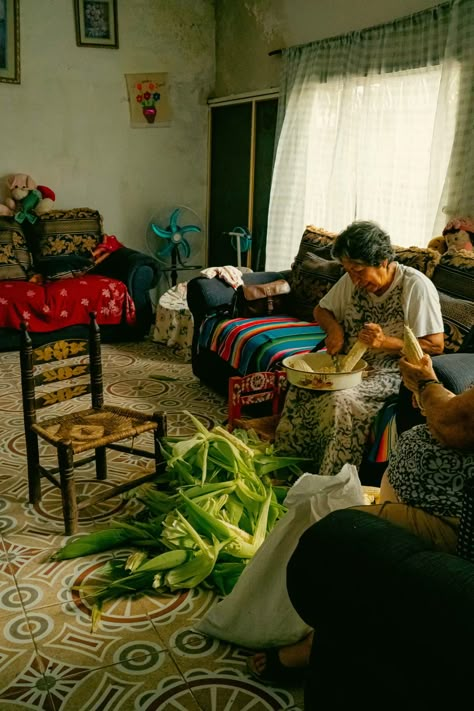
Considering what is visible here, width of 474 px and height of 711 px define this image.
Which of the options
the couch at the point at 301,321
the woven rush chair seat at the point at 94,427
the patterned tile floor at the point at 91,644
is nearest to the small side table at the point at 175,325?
the couch at the point at 301,321

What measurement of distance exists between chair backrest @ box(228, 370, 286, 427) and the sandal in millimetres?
1349

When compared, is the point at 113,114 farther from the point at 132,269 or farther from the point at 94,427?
the point at 94,427

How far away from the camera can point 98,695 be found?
1.68m

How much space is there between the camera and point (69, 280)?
5020 mm

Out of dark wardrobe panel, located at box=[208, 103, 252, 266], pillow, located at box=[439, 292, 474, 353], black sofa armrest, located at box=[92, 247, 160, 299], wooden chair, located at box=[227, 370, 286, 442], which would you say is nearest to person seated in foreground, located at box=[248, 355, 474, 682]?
pillow, located at box=[439, 292, 474, 353]

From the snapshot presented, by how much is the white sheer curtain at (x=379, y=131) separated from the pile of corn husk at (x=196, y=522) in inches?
75.8

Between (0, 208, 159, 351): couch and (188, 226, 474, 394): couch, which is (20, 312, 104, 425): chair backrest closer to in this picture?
(188, 226, 474, 394): couch

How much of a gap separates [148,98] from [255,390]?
12.9ft

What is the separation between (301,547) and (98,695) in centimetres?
89

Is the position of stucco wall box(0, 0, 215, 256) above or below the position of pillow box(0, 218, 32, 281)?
above

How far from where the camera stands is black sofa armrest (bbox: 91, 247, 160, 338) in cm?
515

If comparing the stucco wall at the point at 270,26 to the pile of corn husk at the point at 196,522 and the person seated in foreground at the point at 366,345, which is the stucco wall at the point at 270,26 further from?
the pile of corn husk at the point at 196,522

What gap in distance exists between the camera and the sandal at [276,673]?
5.63 feet

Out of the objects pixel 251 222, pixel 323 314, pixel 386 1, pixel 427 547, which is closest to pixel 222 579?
pixel 427 547
